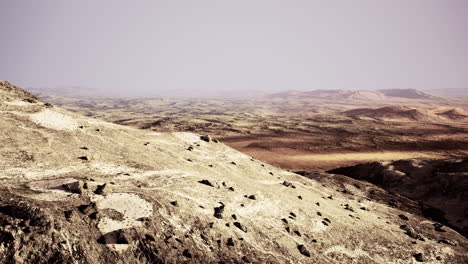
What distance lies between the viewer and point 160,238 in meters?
8.00

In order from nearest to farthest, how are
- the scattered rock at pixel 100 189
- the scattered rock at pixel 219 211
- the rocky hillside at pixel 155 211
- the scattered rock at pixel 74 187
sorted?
the rocky hillside at pixel 155 211
the scattered rock at pixel 74 187
the scattered rock at pixel 100 189
the scattered rock at pixel 219 211

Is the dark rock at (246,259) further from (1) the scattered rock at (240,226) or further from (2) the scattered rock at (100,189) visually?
(2) the scattered rock at (100,189)

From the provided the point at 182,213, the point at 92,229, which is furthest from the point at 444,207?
the point at 92,229

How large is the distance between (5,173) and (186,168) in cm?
712

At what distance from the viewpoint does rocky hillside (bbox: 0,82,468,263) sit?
279 inches

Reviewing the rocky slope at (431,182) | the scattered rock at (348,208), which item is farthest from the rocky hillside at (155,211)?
the rocky slope at (431,182)

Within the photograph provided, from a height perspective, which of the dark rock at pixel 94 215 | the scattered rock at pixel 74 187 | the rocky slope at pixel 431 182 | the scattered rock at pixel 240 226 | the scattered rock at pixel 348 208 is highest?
the scattered rock at pixel 74 187

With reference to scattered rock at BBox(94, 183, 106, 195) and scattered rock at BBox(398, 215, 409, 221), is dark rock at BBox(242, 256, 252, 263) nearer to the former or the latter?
scattered rock at BBox(94, 183, 106, 195)

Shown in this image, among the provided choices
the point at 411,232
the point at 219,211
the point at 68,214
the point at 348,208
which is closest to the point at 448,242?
the point at 411,232

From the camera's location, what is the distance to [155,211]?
8.74 m

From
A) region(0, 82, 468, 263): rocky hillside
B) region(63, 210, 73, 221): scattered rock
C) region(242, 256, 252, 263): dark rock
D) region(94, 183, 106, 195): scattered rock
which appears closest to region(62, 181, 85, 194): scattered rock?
region(0, 82, 468, 263): rocky hillside

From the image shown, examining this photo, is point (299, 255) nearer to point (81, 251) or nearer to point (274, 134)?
point (81, 251)

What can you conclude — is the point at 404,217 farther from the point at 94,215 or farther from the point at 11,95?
Result: the point at 11,95

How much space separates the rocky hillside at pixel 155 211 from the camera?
23.2 feet
